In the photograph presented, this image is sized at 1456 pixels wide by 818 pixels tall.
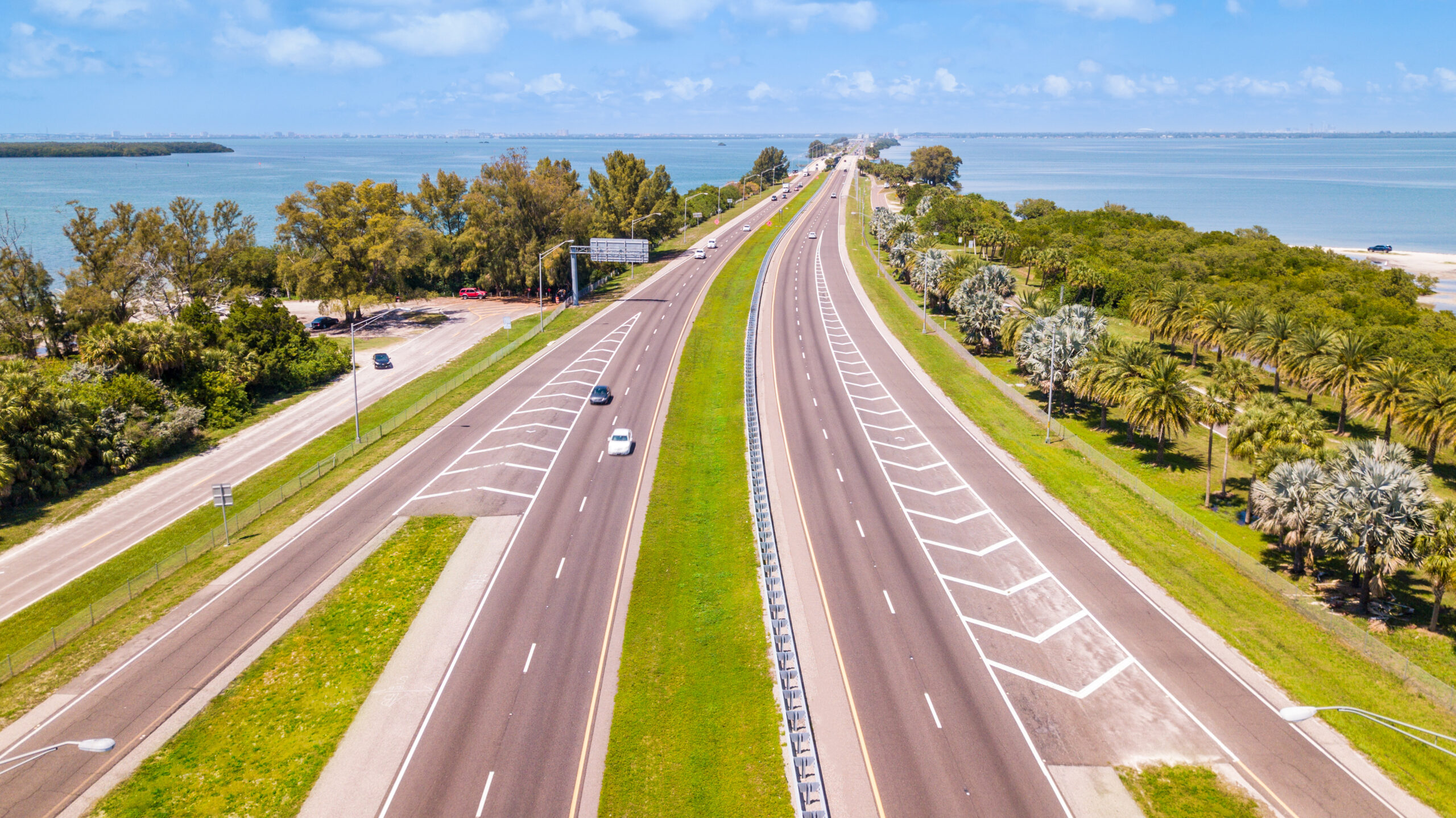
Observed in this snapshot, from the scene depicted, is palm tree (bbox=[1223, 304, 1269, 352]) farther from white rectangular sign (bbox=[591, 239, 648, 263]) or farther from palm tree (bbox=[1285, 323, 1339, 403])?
white rectangular sign (bbox=[591, 239, 648, 263])

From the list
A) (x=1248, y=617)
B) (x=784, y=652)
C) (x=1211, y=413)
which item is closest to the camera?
(x=784, y=652)

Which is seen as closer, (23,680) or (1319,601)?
(23,680)

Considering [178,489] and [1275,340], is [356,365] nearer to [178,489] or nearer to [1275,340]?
[178,489]

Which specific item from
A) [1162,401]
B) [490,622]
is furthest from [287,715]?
[1162,401]

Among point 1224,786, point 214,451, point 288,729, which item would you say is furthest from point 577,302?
point 1224,786

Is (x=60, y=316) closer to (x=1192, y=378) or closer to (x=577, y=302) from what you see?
(x=577, y=302)

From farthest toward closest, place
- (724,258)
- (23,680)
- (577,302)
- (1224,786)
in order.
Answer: (724,258) → (577,302) → (23,680) → (1224,786)
